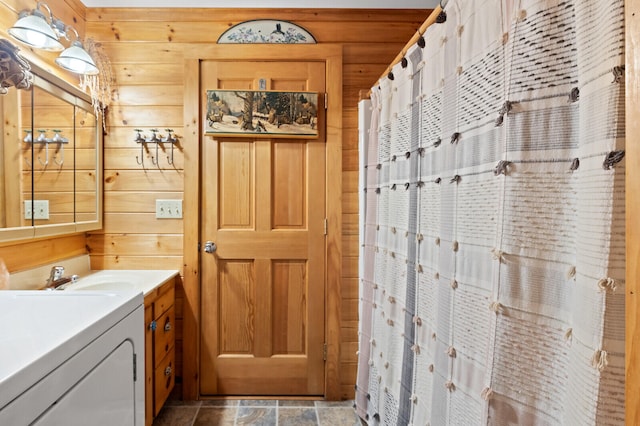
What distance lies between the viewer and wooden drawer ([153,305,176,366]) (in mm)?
1615

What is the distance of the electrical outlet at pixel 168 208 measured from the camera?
76.4 inches

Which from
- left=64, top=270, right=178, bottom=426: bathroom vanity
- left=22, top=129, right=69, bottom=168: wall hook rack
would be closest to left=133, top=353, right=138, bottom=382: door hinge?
left=64, top=270, right=178, bottom=426: bathroom vanity

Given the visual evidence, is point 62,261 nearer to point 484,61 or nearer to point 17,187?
point 17,187

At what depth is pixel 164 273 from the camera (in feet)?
6.13

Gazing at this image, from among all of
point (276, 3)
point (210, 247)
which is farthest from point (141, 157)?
point (276, 3)

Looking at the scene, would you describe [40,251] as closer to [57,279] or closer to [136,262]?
[57,279]

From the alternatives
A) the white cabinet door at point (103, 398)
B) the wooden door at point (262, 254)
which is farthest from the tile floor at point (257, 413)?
the white cabinet door at point (103, 398)

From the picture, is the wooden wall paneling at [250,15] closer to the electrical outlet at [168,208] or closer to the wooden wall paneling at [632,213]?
the electrical outlet at [168,208]

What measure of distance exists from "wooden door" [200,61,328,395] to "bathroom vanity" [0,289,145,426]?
1.00 m

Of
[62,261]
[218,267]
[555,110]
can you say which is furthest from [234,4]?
[555,110]

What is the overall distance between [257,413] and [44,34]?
2.20 m

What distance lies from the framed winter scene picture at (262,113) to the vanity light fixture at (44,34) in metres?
0.66

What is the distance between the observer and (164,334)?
5.61ft

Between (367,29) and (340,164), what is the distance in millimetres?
890
